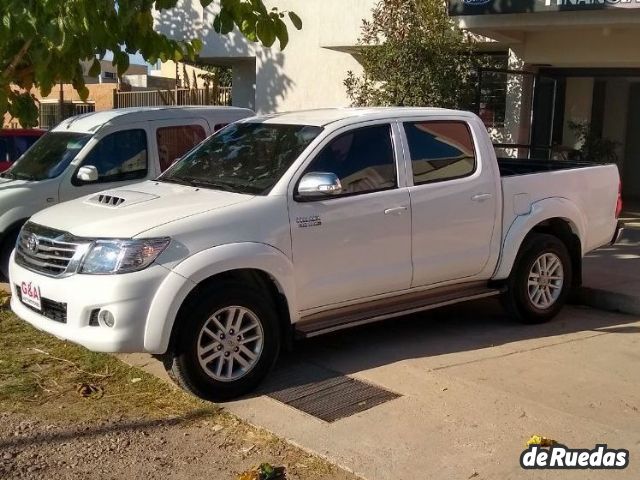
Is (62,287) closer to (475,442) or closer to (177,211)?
(177,211)

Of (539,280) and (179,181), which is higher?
(179,181)

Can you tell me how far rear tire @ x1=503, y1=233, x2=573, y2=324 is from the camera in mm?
6977

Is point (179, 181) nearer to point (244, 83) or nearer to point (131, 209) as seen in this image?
point (131, 209)

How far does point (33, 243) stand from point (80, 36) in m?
1.85

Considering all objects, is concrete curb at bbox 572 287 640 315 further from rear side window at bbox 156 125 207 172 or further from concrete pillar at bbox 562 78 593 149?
concrete pillar at bbox 562 78 593 149

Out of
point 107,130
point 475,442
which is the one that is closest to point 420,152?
point 475,442

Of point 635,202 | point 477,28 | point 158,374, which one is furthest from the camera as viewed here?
point 635,202

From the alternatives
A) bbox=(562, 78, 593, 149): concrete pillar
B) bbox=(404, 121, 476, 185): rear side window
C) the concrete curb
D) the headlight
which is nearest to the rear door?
bbox=(404, 121, 476, 185): rear side window

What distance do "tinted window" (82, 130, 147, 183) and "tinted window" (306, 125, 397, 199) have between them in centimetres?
367

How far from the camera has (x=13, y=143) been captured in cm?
1152

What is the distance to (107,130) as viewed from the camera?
880cm

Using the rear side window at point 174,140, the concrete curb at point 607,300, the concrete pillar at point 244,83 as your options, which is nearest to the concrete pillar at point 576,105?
the concrete curb at point 607,300

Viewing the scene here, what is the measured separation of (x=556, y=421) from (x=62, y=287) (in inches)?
125

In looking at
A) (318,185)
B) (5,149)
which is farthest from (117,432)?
(5,149)
